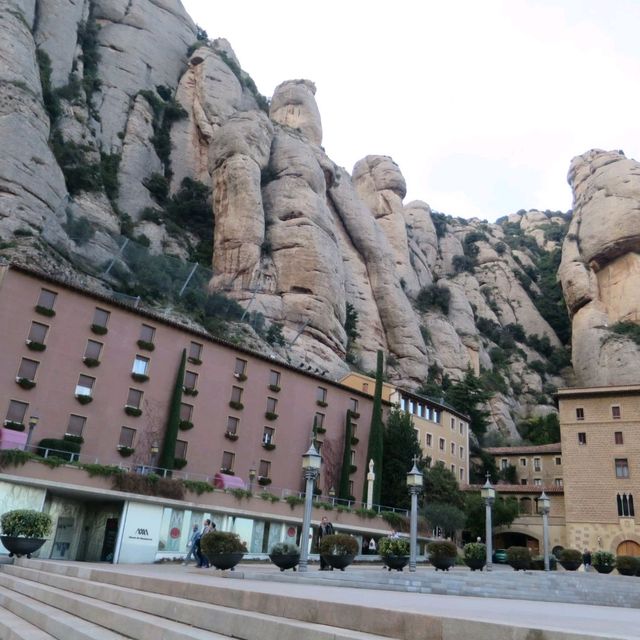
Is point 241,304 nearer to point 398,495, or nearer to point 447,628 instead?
point 398,495

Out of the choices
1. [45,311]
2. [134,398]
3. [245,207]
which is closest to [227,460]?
[134,398]

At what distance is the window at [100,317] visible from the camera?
102ft

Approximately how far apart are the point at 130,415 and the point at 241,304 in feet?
78.5

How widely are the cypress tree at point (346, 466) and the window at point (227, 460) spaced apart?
26.9 ft

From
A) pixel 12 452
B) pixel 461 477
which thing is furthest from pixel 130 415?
pixel 461 477

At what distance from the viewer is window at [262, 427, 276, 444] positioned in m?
36.3

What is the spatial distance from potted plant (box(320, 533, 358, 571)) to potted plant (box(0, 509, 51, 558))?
26.6 feet

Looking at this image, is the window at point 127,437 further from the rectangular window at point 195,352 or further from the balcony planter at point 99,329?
the rectangular window at point 195,352

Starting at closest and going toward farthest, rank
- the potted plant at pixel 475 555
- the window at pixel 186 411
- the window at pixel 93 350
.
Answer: the potted plant at pixel 475 555 < the window at pixel 93 350 < the window at pixel 186 411

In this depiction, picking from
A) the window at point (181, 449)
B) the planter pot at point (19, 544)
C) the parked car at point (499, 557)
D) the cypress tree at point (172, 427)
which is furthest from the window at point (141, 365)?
the parked car at point (499, 557)

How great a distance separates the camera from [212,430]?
34094 mm

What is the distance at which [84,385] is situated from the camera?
29781mm

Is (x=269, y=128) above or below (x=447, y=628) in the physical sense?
above

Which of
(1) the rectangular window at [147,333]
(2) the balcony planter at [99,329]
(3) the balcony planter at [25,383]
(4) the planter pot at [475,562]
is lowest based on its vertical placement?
(4) the planter pot at [475,562]
